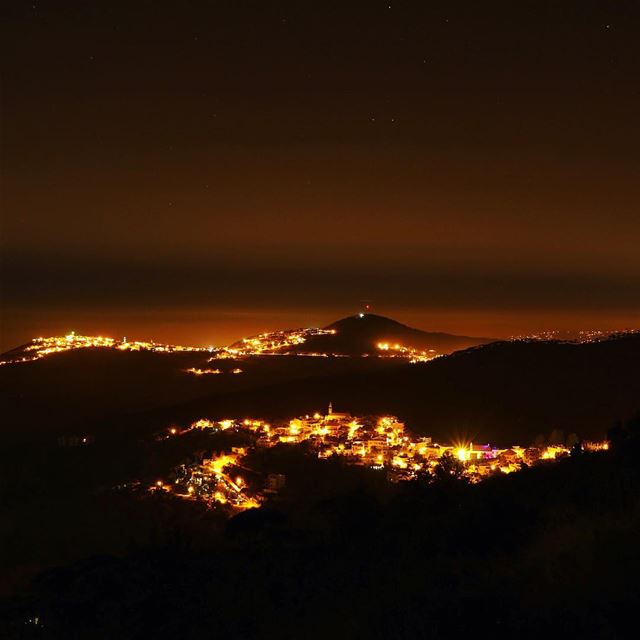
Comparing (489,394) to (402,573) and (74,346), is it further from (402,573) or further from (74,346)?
(74,346)

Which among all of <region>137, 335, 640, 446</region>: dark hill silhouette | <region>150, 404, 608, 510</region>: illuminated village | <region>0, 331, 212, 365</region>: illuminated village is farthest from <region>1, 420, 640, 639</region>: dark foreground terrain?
<region>0, 331, 212, 365</region>: illuminated village

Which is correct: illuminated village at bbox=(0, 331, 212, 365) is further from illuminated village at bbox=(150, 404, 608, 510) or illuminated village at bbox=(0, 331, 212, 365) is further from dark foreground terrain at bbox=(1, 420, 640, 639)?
dark foreground terrain at bbox=(1, 420, 640, 639)

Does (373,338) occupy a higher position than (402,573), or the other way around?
(373,338)

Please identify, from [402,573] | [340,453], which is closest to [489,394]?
[340,453]

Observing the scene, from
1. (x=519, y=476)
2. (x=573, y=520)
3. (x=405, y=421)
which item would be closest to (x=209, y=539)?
(x=519, y=476)

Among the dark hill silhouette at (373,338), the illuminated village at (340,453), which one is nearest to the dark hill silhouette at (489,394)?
the illuminated village at (340,453)
